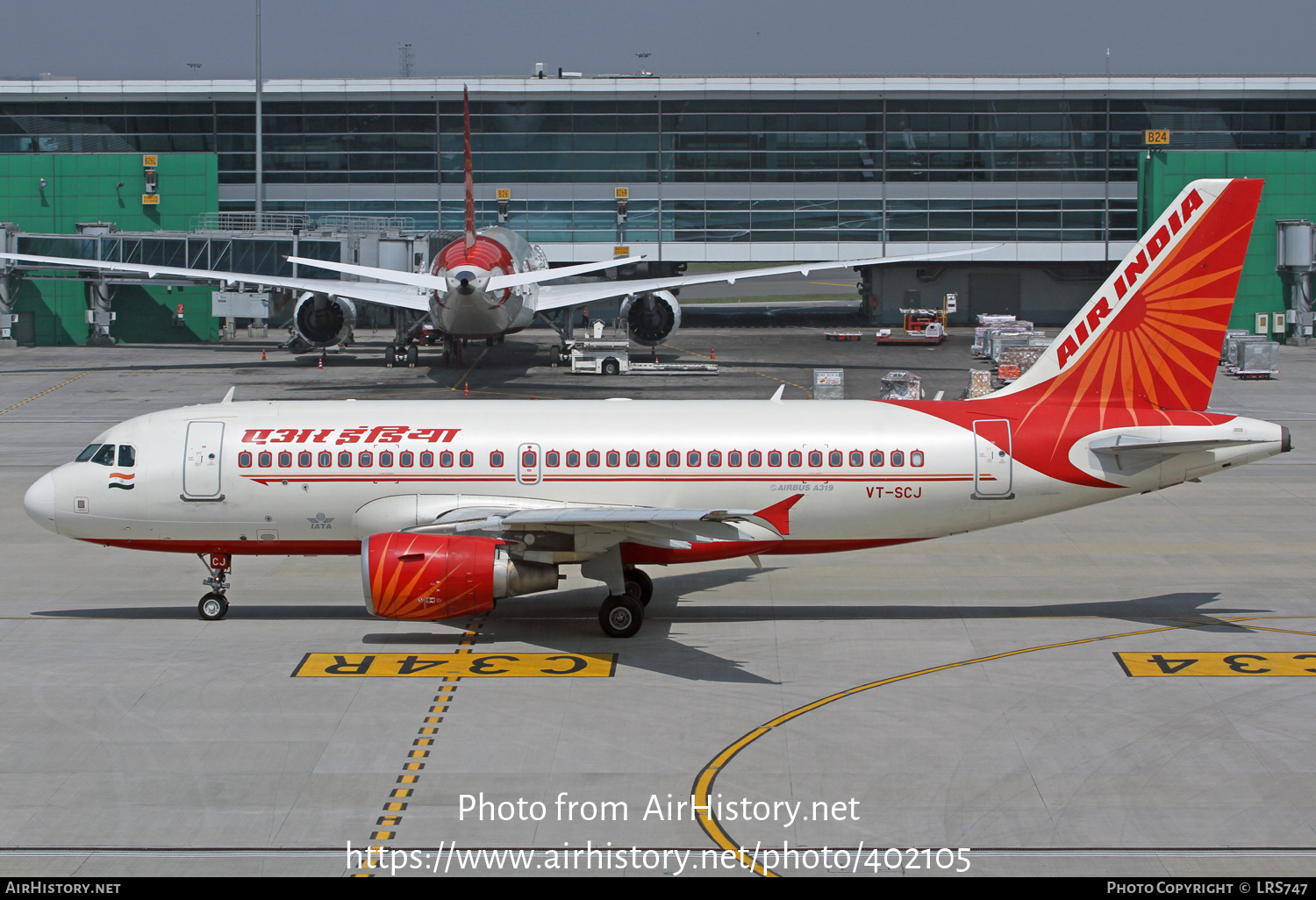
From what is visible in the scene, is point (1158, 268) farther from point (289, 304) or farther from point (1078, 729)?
point (289, 304)

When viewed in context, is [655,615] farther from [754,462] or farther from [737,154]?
[737,154]

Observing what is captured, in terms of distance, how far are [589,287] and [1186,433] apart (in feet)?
165

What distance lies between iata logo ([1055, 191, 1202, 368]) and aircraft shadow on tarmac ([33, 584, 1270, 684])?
5.33 metres

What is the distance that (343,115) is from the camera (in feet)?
324

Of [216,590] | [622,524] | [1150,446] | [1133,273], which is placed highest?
[1133,273]

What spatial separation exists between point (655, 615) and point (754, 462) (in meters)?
3.84

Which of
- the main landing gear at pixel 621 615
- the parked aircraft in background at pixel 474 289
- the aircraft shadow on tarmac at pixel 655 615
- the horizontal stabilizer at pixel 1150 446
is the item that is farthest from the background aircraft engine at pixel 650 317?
the main landing gear at pixel 621 615

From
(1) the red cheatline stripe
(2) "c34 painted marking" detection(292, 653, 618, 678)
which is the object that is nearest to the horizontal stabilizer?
(1) the red cheatline stripe

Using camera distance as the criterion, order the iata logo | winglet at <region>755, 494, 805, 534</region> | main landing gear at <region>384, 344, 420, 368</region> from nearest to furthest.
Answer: winglet at <region>755, 494, 805, 534</region> < the iata logo < main landing gear at <region>384, 344, 420, 368</region>

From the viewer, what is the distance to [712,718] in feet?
70.2

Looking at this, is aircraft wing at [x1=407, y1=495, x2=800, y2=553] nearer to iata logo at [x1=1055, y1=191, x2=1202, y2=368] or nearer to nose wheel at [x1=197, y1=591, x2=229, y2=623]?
nose wheel at [x1=197, y1=591, x2=229, y2=623]

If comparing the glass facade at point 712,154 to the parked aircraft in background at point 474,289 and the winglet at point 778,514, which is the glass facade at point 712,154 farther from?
the winglet at point 778,514

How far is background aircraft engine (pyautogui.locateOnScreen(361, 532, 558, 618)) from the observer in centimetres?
2386

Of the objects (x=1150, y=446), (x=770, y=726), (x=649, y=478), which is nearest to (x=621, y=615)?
(x=649, y=478)
